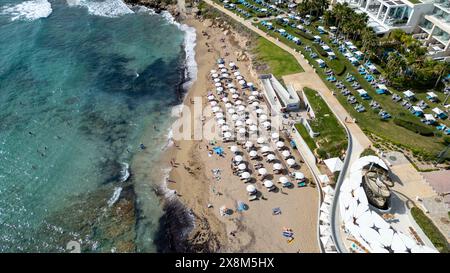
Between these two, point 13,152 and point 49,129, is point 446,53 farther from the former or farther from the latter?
point 13,152

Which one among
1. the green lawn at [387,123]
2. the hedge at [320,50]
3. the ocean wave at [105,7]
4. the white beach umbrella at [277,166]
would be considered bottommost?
the white beach umbrella at [277,166]

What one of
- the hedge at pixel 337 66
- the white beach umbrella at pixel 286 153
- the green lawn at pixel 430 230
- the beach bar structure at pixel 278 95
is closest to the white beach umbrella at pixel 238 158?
the white beach umbrella at pixel 286 153

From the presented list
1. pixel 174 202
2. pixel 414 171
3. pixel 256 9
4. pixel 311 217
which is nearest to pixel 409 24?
pixel 256 9

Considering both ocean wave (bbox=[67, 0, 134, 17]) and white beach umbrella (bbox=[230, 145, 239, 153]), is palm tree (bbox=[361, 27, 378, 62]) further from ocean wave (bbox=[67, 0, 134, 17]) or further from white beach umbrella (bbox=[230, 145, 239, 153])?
ocean wave (bbox=[67, 0, 134, 17])

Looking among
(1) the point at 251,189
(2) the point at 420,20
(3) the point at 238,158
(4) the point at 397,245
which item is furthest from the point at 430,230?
(2) the point at 420,20

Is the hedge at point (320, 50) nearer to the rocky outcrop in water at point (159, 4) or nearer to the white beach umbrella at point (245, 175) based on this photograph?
the white beach umbrella at point (245, 175)

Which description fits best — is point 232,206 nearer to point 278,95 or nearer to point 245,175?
point 245,175
